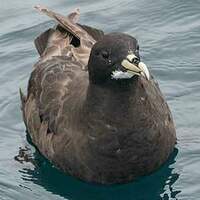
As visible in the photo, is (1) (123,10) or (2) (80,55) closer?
(2) (80,55)

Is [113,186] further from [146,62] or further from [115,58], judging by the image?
[146,62]

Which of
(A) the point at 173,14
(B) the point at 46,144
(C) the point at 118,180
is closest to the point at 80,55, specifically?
(B) the point at 46,144

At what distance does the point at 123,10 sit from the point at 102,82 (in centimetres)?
368

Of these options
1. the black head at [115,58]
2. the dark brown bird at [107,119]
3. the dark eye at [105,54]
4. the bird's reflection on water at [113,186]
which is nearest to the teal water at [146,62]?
the bird's reflection on water at [113,186]

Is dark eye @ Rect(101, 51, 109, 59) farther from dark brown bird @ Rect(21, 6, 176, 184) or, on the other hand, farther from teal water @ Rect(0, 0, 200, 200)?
teal water @ Rect(0, 0, 200, 200)

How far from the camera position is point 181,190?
26.0 ft

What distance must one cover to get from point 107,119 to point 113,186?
656 millimetres

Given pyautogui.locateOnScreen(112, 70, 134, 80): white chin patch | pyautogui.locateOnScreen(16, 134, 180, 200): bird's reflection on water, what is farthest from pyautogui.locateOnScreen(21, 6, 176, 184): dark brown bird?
pyautogui.locateOnScreen(16, 134, 180, 200): bird's reflection on water

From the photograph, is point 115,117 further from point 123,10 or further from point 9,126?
point 123,10

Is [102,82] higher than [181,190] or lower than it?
higher

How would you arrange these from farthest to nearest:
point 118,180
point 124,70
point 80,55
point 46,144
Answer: point 80,55 → point 46,144 → point 118,180 → point 124,70

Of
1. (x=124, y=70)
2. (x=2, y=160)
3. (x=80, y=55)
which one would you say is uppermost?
(x=124, y=70)

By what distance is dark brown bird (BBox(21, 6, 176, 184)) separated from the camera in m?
7.34

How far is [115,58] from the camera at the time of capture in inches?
285
